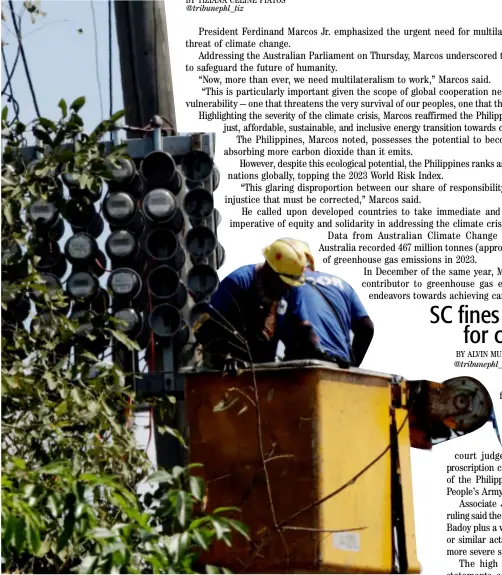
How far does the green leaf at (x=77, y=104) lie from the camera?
6.52 m

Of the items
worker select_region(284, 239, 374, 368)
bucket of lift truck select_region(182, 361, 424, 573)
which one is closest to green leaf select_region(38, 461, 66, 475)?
bucket of lift truck select_region(182, 361, 424, 573)

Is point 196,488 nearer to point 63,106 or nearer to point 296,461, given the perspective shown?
point 296,461

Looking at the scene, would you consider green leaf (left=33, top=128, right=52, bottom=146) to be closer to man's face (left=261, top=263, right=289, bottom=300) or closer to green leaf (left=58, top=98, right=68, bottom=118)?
green leaf (left=58, top=98, right=68, bottom=118)

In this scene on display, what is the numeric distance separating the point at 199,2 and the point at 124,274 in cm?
146

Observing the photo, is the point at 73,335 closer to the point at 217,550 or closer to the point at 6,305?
the point at 6,305

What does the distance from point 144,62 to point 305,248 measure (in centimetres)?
199

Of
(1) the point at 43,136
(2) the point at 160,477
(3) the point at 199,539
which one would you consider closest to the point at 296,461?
(2) the point at 160,477

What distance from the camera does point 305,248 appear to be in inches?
271

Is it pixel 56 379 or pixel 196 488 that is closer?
pixel 196 488

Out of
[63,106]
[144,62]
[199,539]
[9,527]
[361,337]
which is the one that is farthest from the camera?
[144,62]

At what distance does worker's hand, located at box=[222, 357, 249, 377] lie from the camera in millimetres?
6000

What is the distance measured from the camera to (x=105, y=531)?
4773 mm

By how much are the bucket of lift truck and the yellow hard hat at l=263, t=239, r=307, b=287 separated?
2.23 ft

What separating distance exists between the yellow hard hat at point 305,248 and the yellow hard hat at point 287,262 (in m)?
0.09
